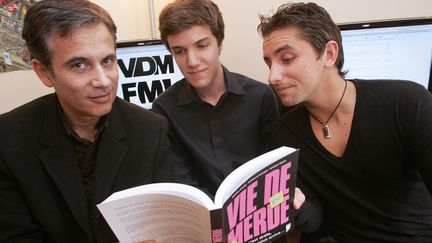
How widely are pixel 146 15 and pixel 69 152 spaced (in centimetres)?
123

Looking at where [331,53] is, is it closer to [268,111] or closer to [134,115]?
[268,111]

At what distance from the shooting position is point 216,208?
2.10 ft

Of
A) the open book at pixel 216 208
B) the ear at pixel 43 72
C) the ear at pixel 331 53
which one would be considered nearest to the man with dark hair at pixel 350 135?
the ear at pixel 331 53

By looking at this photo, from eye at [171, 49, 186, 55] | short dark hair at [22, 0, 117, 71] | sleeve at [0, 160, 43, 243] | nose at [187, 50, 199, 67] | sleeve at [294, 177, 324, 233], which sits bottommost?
sleeve at [294, 177, 324, 233]

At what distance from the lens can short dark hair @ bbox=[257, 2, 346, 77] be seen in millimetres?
1059

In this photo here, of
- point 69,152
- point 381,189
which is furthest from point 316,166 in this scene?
point 69,152

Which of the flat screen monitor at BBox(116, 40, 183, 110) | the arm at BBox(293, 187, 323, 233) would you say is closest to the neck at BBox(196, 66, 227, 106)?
the flat screen monitor at BBox(116, 40, 183, 110)

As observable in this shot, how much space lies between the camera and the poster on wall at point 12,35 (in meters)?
1.72

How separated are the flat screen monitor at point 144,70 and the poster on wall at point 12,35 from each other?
1.87 feet

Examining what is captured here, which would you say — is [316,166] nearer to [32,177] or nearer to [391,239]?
[391,239]

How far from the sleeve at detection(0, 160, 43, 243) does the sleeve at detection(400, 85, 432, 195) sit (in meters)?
1.06

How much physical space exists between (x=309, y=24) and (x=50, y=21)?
740mm

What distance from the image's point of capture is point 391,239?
3.32ft

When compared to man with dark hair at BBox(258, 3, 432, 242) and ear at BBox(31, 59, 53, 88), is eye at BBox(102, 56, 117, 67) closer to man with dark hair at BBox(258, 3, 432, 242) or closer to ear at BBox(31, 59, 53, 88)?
ear at BBox(31, 59, 53, 88)
